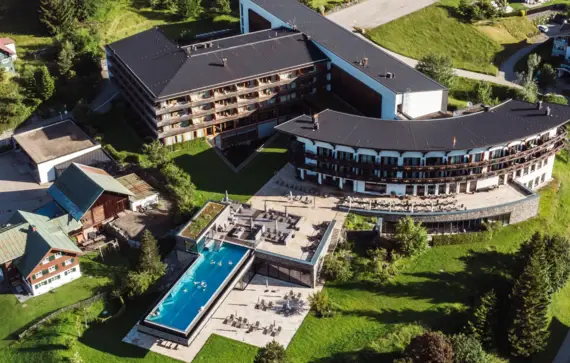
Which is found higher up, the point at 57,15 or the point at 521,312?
the point at 57,15

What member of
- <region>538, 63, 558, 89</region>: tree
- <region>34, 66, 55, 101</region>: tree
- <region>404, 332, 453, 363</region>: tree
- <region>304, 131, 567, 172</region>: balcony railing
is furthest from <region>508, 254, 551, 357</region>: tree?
<region>34, 66, 55, 101</region>: tree

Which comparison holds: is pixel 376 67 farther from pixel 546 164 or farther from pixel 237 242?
pixel 237 242

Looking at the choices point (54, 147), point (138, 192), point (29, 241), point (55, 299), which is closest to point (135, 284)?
point (55, 299)

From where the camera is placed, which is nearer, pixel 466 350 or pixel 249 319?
pixel 466 350

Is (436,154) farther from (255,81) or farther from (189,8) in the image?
(189,8)

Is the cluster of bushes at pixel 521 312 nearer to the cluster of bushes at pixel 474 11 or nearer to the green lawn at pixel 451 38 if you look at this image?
the green lawn at pixel 451 38

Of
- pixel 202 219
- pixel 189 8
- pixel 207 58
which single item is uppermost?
pixel 189 8

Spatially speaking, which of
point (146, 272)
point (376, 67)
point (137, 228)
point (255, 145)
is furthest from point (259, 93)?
point (146, 272)
